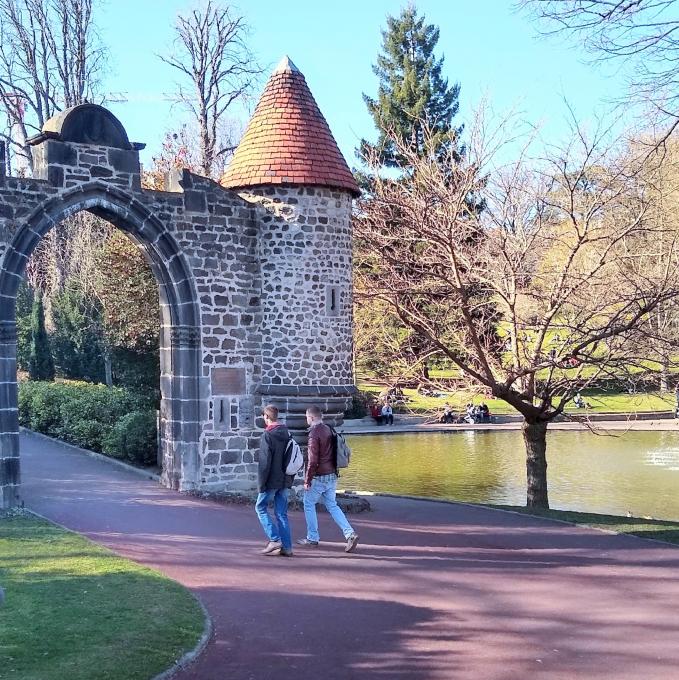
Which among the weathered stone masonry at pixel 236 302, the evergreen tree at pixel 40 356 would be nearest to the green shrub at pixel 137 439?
the weathered stone masonry at pixel 236 302

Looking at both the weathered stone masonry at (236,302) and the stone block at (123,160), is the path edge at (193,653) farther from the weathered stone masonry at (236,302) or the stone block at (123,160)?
the stone block at (123,160)

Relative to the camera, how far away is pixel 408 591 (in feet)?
24.4

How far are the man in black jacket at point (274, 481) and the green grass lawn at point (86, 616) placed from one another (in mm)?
1407

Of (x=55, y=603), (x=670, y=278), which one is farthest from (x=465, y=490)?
(x=55, y=603)

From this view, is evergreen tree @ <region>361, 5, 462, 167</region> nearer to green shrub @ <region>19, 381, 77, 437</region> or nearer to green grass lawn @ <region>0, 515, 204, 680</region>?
green shrub @ <region>19, 381, 77, 437</region>

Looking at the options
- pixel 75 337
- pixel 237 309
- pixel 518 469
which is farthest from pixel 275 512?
pixel 75 337

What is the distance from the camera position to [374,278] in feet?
56.0

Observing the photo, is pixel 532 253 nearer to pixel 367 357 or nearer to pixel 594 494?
pixel 594 494

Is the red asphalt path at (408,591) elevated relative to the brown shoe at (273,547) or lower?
lower

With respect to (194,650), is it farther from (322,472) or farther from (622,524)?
(622,524)

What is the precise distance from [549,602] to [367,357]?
14378mm

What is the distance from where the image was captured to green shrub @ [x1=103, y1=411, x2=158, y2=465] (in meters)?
15.1

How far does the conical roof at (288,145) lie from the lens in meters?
12.9

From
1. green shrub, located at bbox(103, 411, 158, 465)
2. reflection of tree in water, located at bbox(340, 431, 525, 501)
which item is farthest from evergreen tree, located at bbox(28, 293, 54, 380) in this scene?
green shrub, located at bbox(103, 411, 158, 465)
